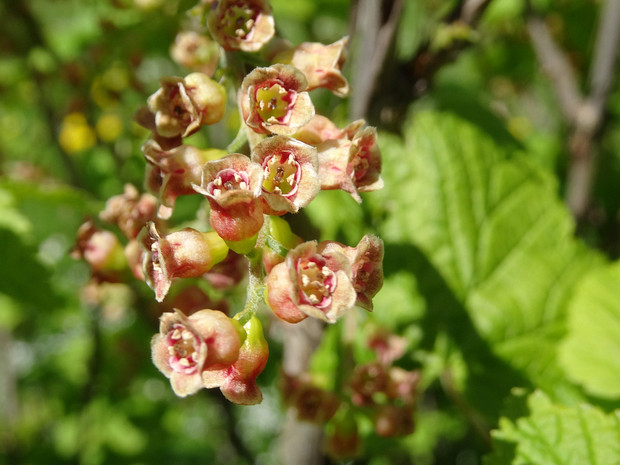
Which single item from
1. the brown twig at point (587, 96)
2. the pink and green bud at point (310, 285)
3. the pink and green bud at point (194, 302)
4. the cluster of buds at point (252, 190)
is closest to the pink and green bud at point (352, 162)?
the cluster of buds at point (252, 190)

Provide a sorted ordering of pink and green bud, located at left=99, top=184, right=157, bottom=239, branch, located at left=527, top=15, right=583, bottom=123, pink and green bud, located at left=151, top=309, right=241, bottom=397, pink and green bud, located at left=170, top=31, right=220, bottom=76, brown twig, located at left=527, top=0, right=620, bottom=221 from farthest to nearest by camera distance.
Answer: branch, located at left=527, top=15, right=583, bottom=123, brown twig, located at left=527, top=0, right=620, bottom=221, pink and green bud, located at left=170, top=31, right=220, bottom=76, pink and green bud, located at left=99, top=184, right=157, bottom=239, pink and green bud, located at left=151, top=309, right=241, bottom=397

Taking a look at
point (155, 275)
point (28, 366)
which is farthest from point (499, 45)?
point (28, 366)

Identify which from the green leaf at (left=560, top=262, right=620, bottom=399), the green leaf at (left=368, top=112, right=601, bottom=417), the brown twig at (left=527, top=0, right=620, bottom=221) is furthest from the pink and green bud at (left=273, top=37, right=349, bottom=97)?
the brown twig at (left=527, top=0, right=620, bottom=221)

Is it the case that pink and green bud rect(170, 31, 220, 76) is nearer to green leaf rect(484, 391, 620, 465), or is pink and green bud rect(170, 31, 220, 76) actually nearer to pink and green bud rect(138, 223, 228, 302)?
pink and green bud rect(138, 223, 228, 302)

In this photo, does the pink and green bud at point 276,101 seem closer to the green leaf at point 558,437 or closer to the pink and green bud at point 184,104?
the pink and green bud at point 184,104

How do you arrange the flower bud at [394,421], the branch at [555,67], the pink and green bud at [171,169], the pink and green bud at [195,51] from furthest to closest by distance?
the branch at [555,67] < the pink and green bud at [195,51] < the flower bud at [394,421] < the pink and green bud at [171,169]

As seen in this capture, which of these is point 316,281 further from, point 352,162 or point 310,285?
point 352,162

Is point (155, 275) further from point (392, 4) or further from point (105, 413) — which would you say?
point (105, 413)
